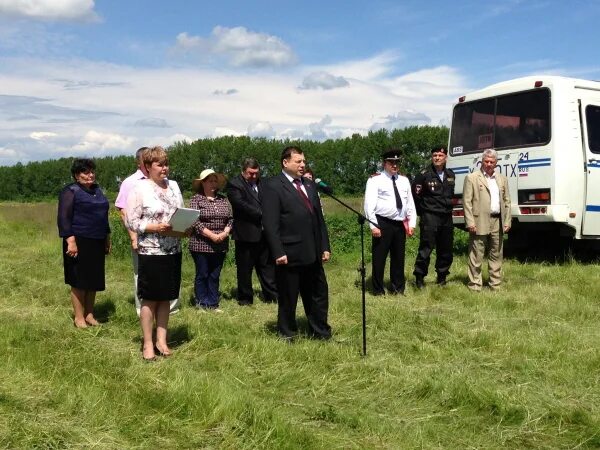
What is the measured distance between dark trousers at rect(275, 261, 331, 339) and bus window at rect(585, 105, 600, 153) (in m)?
5.25

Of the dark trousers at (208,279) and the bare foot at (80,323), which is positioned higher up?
the dark trousers at (208,279)

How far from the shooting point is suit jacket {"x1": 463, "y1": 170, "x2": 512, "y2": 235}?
7.57 meters

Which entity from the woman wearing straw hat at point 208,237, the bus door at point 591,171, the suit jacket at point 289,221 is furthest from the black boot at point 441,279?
the suit jacket at point 289,221

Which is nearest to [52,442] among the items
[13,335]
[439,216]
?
[13,335]

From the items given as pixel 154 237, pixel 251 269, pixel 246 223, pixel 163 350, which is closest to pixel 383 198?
pixel 246 223

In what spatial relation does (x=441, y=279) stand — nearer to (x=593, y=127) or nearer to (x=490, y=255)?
(x=490, y=255)

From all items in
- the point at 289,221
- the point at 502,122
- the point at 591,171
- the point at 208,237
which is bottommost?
the point at 208,237

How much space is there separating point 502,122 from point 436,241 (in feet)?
8.20

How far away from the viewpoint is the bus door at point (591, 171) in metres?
8.72

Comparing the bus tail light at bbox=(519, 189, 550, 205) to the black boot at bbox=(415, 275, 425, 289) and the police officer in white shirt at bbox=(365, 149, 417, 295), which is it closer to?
the black boot at bbox=(415, 275, 425, 289)

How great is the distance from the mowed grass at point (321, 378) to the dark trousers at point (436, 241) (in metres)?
0.63

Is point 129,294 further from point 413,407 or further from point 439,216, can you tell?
point 413,407

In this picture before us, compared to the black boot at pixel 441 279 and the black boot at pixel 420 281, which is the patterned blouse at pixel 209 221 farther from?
the black boot at pixel 441 279

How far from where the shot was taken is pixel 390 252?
742cm
